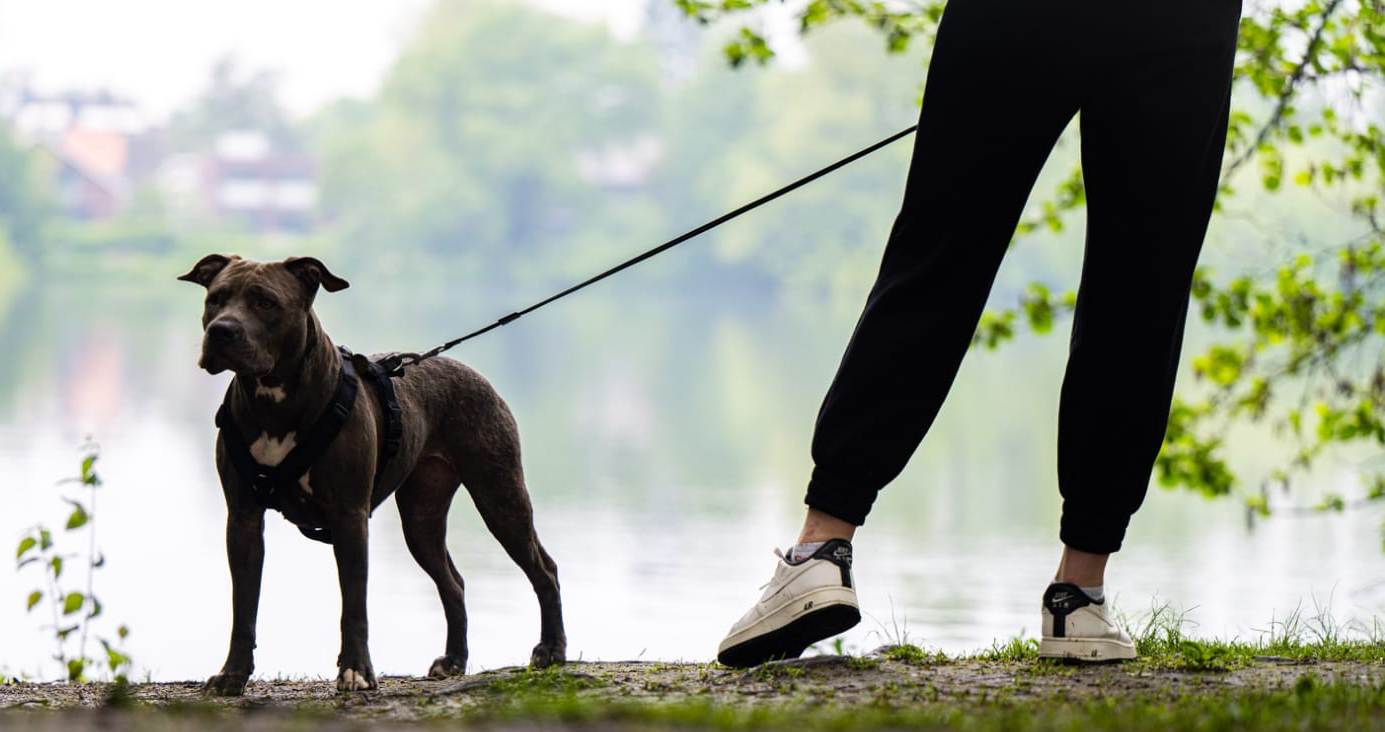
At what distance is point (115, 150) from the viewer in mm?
145875

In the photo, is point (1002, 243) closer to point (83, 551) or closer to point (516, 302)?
point (83, 551)

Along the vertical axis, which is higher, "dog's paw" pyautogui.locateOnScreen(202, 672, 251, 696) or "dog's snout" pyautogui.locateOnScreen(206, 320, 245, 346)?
"dog's snout" pyautogui.locateOnScreen(206, 320, 245, 346)

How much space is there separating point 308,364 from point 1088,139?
6.86 ft

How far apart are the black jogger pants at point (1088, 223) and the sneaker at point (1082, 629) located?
143 millimetres

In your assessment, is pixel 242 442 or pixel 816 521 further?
pixel 242 442

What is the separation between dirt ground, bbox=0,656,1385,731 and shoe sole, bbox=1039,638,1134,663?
0.04m

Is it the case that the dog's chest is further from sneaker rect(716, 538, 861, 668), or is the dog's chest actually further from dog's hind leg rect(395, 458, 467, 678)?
sneaker rect(716, 538, 861, 668)

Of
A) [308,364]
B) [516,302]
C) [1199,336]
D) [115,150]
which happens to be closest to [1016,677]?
[308,364]

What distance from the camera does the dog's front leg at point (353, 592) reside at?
459cm

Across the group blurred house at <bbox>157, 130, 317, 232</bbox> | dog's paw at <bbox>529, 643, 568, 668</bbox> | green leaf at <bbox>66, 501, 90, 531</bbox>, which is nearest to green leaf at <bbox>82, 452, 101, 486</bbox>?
green leaf at <bbox>66, 501, 90, 531</bbox>

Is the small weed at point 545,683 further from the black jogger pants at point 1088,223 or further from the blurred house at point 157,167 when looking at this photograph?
the blurred house at point 157,167

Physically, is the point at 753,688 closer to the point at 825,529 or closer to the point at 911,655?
the point at 825,529

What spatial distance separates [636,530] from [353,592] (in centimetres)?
2228

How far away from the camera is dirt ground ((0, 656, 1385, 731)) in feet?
12.3
